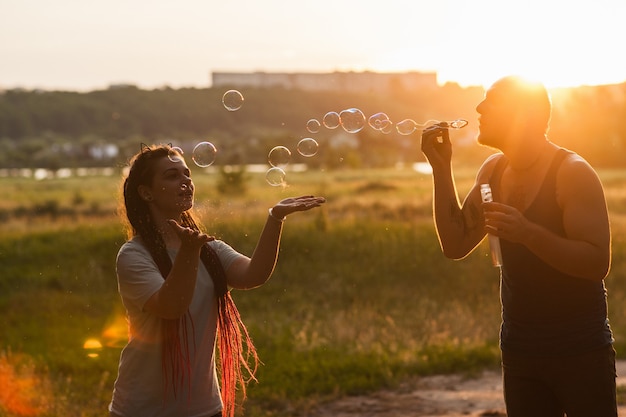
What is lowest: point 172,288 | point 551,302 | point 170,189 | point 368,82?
point 551,302

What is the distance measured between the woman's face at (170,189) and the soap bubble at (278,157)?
2.33 m

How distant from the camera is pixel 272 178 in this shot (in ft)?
18.6

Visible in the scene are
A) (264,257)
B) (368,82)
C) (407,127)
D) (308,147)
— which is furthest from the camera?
(368,82)

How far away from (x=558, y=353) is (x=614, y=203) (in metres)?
31.5

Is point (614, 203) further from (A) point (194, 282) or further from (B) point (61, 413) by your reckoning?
(A) point (194, 282)

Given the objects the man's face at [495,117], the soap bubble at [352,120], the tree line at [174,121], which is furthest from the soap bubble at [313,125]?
the tree line at [174,121]

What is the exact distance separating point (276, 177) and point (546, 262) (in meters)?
2.48

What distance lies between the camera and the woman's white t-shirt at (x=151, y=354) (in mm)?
3361

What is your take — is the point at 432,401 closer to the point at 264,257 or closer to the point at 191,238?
the point at 264,257

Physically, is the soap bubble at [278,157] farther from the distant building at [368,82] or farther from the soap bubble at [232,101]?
the distant building at [368,82]

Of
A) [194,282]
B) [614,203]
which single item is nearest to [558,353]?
[194,282]

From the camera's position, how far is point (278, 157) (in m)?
5.96

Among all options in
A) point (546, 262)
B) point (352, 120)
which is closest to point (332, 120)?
point (352, 120)

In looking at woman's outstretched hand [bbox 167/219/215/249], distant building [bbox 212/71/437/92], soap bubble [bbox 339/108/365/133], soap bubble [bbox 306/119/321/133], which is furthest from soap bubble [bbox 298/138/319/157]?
distant building [bbox 212/71/437/92]
